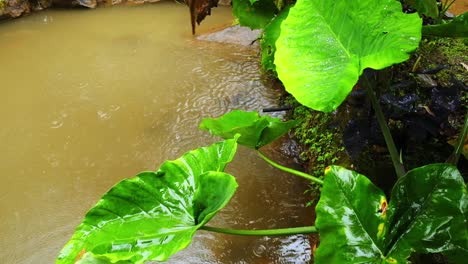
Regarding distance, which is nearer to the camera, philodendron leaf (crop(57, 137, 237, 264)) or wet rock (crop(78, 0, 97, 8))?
philodendron leaf (crop(57, 137, 237, 264))

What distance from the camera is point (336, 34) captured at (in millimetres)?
928

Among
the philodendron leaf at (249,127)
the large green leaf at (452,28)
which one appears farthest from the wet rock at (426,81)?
the large green leaf at (452,28)

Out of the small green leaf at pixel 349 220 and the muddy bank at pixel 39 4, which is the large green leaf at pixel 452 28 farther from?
the muddy bank at pixel 39 4

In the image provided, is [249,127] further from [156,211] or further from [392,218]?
[392,218]

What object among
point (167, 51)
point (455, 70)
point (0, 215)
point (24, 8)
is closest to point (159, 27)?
point (167, 51)

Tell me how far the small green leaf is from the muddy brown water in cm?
86

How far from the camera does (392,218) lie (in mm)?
879

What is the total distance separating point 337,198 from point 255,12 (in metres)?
1.25

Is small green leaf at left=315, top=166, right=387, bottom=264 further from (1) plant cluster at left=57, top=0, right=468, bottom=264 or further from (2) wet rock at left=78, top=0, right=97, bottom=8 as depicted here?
(2) wet rock at left=78, top=0, right=97, bottom=8

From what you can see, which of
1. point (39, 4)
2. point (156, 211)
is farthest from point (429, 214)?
point (39, 4)

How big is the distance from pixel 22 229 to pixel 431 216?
5.97 feet

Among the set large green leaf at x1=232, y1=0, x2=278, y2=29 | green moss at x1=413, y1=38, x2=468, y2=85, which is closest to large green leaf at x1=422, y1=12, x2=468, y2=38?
large green leaf at x1=232, y1=0, x2=278, y2=29

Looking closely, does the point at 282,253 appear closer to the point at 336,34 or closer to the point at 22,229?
the point at 336,34

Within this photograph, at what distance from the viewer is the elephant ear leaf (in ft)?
2.68
